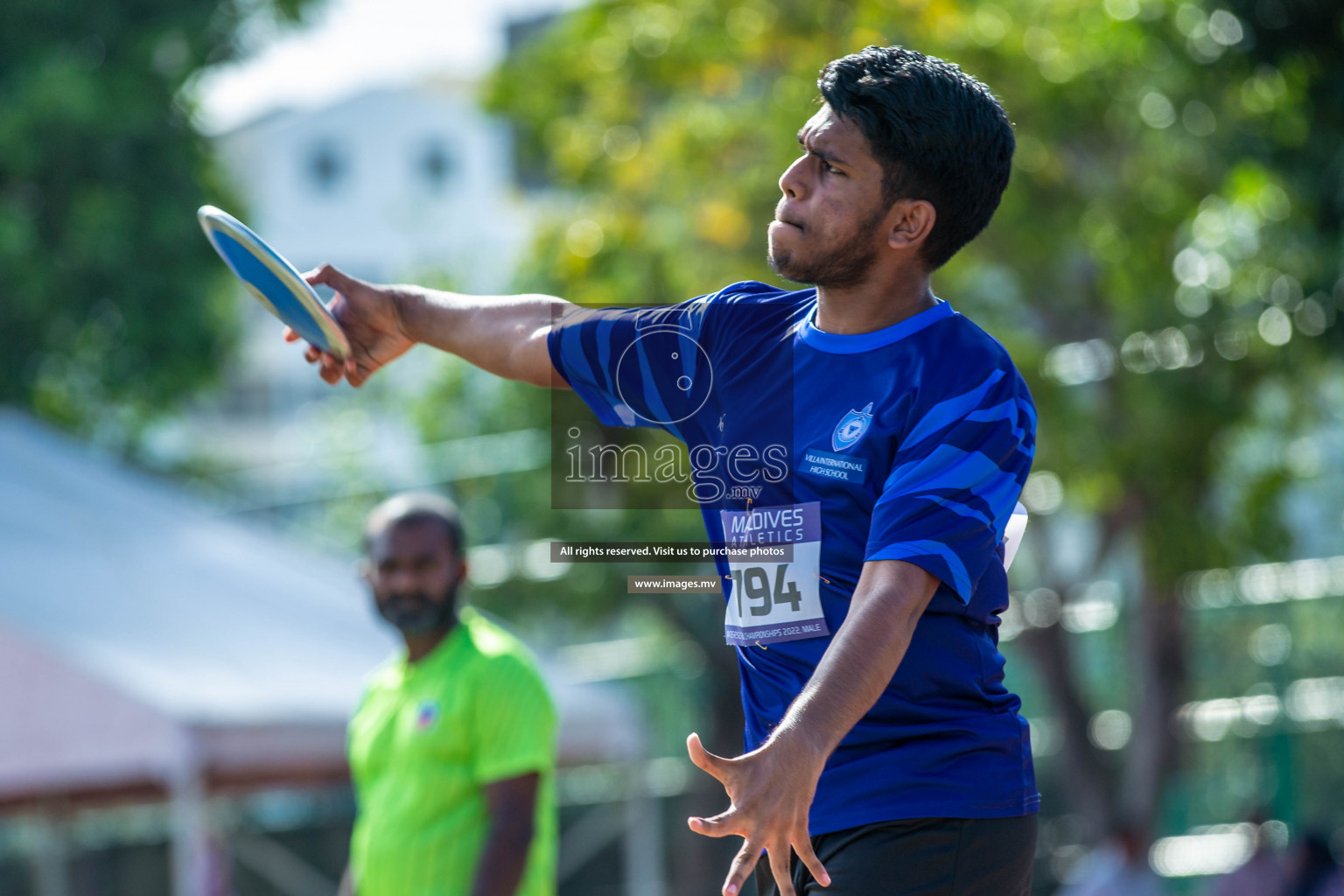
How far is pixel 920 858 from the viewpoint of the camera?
7.04 ft

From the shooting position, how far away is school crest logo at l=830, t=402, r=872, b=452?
7.19ft

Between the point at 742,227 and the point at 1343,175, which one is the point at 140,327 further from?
the point at 1343,175

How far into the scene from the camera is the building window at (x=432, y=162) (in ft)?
141

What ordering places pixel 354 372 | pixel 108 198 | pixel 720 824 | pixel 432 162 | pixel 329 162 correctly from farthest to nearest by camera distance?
pixel 432 162 → pixel 329 162 → pixel 108 198 → pixel 354 372 → pixel 720 824

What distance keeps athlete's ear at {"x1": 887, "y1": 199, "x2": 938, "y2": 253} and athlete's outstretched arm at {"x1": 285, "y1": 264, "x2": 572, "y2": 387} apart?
2.02 feet

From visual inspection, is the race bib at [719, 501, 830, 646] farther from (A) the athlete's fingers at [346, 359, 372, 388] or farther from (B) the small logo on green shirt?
(B) the small logo on green shirt

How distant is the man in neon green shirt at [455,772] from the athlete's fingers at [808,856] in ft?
6.66

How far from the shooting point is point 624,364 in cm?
250

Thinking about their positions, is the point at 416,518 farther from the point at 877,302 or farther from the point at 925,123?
the point at 925,123

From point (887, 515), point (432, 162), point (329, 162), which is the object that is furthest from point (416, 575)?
point (329, 162)

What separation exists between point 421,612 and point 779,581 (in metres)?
2.20

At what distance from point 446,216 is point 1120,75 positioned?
34419mm

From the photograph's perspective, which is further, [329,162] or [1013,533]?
[329,162]

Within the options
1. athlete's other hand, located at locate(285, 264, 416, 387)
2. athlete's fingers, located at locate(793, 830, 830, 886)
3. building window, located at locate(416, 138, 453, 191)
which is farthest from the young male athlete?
building window, located at locate(416, 138, 453, 191)
